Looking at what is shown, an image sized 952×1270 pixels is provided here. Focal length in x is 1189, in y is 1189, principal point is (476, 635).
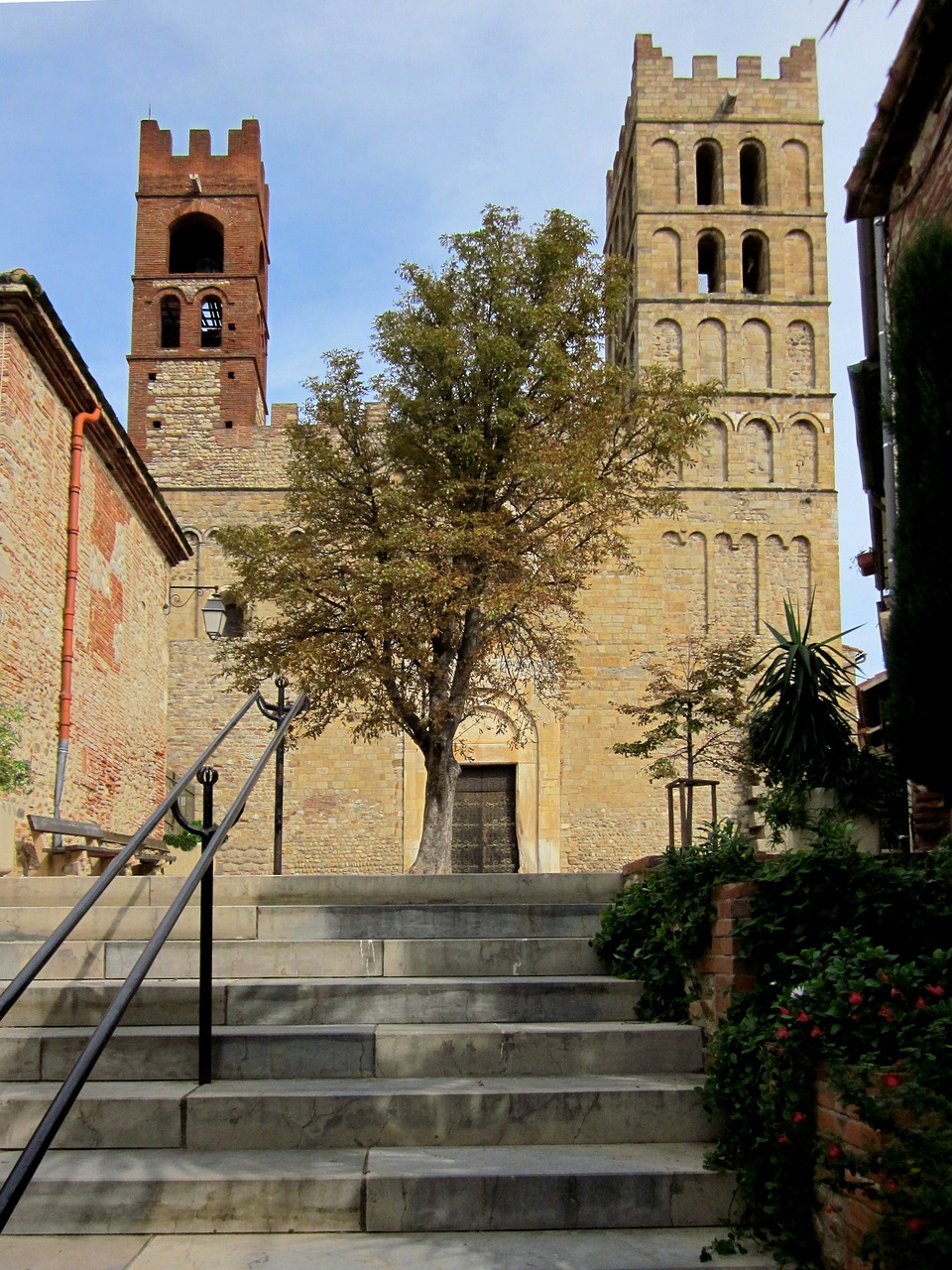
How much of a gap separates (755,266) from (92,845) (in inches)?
852

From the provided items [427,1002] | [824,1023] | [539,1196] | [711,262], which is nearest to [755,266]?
[711,262]

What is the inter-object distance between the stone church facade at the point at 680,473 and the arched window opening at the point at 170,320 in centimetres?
7

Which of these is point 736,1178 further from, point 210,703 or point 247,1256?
point 210,703

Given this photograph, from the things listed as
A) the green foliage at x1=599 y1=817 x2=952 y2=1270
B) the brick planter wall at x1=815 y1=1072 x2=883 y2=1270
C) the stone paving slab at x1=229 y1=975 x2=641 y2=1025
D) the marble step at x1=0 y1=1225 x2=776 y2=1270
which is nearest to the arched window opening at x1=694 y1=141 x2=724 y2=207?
the green foliage at x1=599 y1=817 x2=952 y2=1270

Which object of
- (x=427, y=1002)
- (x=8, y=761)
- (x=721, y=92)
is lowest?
(x=427, y=1002)

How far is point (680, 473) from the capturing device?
78.8ft

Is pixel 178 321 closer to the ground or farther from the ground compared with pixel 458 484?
farther from the ground

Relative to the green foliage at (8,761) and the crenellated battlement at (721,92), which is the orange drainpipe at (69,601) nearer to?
the green foliage at (8,761)

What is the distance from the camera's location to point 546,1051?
4164 millimetres

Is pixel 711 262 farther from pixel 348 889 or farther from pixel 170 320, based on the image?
pixel 348 889

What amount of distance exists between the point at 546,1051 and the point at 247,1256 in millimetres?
1306

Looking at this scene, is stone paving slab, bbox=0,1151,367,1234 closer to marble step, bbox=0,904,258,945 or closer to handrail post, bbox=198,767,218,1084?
handrail post, bbox=198,767,218,1084

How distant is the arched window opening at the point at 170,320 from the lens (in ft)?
86.2

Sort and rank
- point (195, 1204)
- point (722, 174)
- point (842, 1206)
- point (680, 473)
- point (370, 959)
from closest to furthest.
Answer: point (842, 1206), point (195, 1204), point (370, 959), point (680, 473), point (722, 174)
